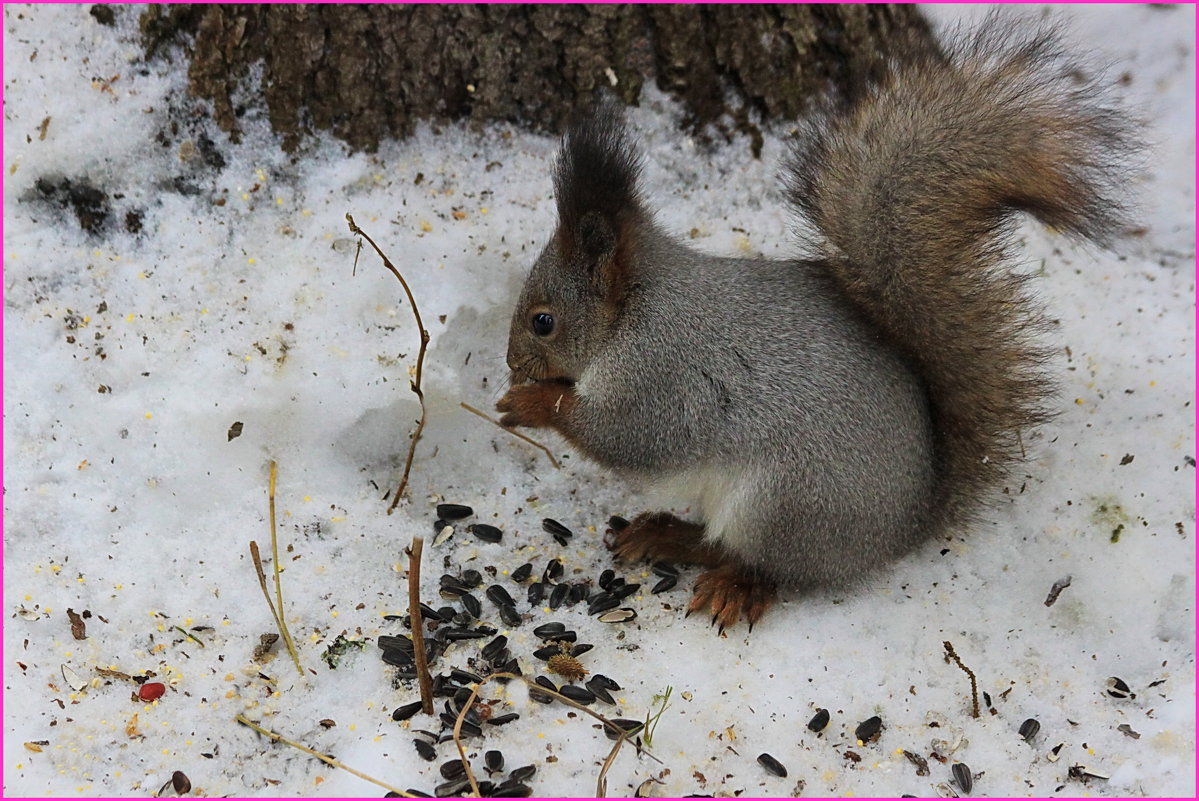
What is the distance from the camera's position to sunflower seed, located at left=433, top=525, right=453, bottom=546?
2.41 m

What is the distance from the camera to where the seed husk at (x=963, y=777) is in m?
1.90

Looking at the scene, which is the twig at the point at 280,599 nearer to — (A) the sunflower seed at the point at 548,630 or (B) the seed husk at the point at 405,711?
(B) the seed husk at the point at 405,711

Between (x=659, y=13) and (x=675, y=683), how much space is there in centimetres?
177

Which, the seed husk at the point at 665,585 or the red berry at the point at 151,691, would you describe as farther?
the seed husk at the point at 665,585

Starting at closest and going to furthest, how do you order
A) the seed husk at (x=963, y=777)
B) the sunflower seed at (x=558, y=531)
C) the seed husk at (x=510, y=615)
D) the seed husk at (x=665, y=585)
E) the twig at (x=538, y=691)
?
the twig at (x=538, y=691) < the seed husk at (x=963, y=777) < the seed husk at (x=510, y=615) < the seed husk at (x=665, y=585) < the sunflower seed at (x=558, y=531)

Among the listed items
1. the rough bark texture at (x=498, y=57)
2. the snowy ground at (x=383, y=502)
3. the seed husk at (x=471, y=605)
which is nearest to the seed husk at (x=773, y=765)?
the snowy ground at (x=383, y=502)

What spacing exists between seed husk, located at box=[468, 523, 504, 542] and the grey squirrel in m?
0.28

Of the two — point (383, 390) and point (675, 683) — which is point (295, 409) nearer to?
point (383, 390)

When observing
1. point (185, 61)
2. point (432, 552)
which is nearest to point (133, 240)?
point (185, 61)

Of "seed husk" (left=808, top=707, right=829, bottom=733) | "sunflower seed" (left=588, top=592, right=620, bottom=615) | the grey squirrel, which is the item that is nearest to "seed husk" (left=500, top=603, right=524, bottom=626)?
"sunflower seed" (left=588, top=592, right=620, bottom=615)

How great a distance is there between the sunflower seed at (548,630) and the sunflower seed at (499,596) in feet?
0.32

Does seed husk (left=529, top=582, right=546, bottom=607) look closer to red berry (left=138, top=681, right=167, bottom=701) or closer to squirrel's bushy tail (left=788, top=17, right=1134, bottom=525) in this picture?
red berry (left=138, top=681, right=167, bottom=701)

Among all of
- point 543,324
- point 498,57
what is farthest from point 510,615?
point 498,57

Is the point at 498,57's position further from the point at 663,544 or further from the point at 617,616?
the point at 617,616
